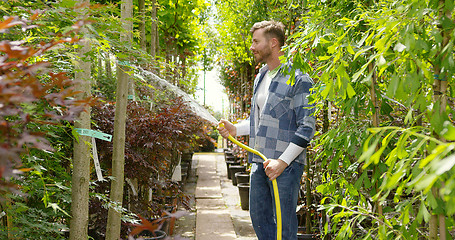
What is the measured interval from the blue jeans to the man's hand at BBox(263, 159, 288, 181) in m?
0.09

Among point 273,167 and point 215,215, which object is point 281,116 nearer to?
point 273,167

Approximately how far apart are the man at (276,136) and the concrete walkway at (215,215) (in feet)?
6.42

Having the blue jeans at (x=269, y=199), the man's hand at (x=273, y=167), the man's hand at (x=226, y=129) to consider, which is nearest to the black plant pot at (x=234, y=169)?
the man's hand at (x=226, y=129)

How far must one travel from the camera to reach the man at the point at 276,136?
256cm

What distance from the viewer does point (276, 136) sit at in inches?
107

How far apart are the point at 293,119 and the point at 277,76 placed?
0.30 metres

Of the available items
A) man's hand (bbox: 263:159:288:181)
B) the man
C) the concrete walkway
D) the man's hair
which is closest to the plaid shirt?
the man

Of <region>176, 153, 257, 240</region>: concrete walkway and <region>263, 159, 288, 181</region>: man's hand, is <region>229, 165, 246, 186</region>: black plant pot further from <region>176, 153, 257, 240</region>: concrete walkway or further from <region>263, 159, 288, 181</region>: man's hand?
<region>263, 159, 288, 181</region>: man's hand

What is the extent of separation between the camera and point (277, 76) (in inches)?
109

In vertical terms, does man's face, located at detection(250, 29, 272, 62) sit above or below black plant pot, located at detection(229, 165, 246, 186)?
above

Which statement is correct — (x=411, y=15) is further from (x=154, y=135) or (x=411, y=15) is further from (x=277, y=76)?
(x=154, y=135)

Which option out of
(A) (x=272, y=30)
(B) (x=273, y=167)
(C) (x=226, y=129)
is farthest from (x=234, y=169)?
(B) (x=273, y=167)

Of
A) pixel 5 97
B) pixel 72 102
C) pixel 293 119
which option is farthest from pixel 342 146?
pixel 5 97

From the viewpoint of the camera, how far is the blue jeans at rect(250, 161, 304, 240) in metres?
2.58
